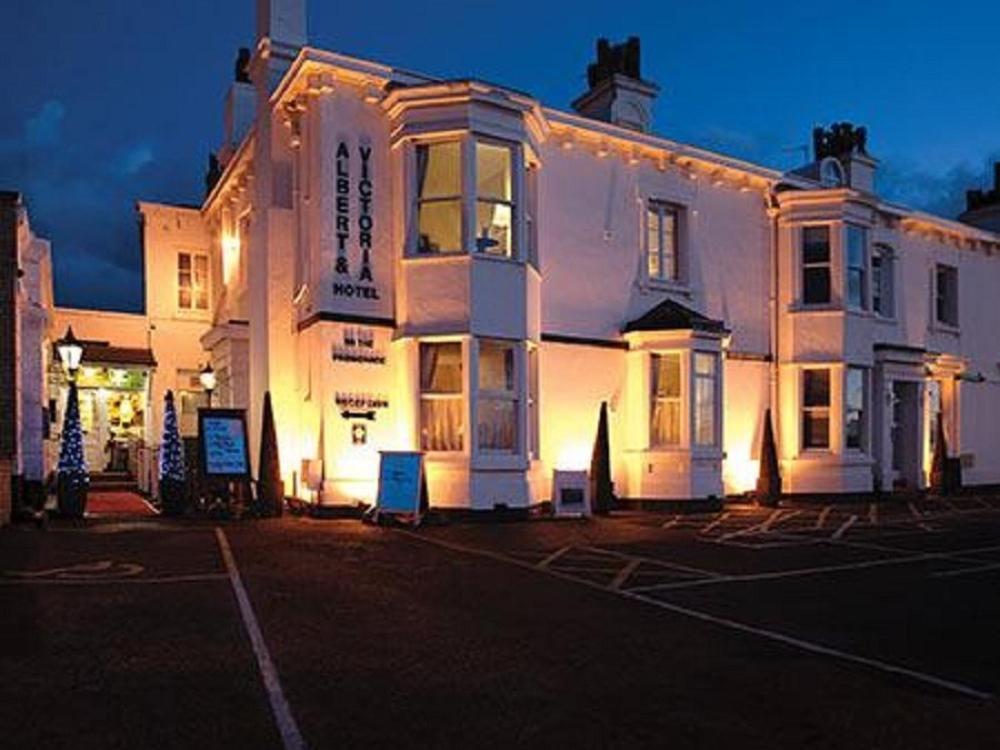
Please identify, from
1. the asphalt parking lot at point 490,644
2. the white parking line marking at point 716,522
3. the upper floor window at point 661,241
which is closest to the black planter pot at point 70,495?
the asphalt parking lot at point 490,644

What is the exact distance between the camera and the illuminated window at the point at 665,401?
18.9 m

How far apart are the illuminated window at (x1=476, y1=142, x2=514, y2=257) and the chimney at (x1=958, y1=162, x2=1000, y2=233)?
18.9 m

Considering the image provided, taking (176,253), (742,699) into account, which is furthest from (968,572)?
(176,253)

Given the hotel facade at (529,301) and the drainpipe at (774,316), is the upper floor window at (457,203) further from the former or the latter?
the drainpipe at (774,316)

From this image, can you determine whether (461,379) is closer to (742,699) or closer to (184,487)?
(184,487)

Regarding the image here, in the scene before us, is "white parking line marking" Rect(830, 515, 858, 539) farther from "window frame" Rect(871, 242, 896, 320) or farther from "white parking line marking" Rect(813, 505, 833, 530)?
"window frame" Rect(871, 242, 896, 320)

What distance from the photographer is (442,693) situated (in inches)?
220

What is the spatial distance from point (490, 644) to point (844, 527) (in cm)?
1049

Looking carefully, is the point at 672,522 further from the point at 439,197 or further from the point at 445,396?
the point at 439,197

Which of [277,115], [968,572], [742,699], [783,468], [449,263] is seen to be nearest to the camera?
[742,699]

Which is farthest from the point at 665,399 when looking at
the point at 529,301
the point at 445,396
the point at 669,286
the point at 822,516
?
the point at 445,396

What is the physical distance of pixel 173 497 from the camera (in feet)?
54.6

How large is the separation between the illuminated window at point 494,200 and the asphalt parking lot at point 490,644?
19.3ft

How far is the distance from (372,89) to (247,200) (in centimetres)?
520
